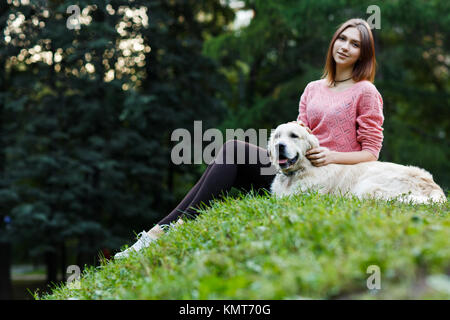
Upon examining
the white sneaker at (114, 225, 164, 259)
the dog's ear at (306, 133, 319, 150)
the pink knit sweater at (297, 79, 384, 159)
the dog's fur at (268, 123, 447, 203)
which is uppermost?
the pink knit sweater at (297, 79, 384, 159)

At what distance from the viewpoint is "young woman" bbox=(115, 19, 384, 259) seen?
4242mm

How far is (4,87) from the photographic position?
13.5 m

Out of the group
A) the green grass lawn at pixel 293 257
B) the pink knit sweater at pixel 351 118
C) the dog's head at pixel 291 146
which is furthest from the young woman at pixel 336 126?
the green grass lawn at pixel 293 257

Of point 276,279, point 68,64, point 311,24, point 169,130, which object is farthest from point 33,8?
point 276,279

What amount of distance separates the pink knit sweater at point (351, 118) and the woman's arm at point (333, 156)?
4.1 inches

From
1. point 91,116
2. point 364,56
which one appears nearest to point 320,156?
point 364,56

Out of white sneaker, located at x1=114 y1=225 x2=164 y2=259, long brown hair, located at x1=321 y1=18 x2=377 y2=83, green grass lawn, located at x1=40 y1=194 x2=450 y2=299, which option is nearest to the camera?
green grass lawn, located at x1=40 y1=194 x2=450 y2=299

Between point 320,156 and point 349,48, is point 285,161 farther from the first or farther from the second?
point 349,48

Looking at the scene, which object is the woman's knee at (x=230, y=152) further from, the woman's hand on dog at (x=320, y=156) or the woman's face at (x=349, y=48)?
the woman's face at (x=349, y=48)

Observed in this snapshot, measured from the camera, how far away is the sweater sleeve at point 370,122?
429 centimetres

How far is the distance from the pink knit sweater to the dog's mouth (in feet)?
1.48

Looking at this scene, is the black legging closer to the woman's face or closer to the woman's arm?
the woman's arm

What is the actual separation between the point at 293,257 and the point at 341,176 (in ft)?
6.81

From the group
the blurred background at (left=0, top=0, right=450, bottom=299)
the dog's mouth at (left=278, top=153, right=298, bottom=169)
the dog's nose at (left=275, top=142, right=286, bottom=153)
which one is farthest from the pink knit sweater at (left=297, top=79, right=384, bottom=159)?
the blurred background at (left=0, top=0, right=450, bottom=299)
